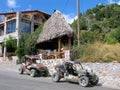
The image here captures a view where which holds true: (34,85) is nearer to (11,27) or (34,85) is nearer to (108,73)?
(108,73)

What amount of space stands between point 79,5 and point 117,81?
10857mm

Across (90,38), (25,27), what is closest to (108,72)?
(90,38)

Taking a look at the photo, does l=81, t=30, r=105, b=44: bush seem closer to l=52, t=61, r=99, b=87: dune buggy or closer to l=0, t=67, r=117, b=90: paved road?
l=52, t=61, r=99, b=87: dune buggy

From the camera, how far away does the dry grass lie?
2072cm

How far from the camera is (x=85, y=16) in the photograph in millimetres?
77312

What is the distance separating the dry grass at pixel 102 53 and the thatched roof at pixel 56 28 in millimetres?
4137

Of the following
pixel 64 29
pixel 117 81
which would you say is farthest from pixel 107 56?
pixel 64 29

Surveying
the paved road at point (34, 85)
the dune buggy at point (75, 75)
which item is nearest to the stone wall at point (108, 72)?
the dune buggy at point (75, 75)

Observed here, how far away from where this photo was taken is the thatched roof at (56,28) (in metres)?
26.4

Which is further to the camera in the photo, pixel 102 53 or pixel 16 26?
pixel 16 26

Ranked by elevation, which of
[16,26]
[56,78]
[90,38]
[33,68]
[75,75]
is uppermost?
[16,26]

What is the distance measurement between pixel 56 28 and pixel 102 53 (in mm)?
7101

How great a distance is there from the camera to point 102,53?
21.7m

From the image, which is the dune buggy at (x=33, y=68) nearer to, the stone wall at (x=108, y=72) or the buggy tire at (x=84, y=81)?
the stone wall at (x=108, y=72)
